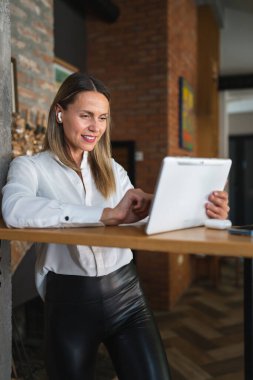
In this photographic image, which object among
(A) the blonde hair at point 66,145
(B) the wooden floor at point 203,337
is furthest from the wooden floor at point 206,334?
(A) the blonde hair at point 66,145

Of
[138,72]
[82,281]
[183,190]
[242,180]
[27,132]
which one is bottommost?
[82,281]

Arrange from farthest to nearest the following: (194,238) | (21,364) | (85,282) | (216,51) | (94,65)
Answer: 1. (216,51)
2. (94,65)
3. (21,364)
4. (85,282)
5. (194,238)

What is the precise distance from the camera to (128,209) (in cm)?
108

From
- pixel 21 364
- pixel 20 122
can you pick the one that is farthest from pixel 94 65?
pixel 21 364

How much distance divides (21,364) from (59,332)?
63.4 inches

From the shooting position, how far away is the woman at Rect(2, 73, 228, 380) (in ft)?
4.25

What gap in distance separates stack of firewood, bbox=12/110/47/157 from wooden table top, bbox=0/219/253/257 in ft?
6.27

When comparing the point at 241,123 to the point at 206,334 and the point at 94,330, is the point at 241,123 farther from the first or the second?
the point at 94,330

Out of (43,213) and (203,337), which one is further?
(203,337)

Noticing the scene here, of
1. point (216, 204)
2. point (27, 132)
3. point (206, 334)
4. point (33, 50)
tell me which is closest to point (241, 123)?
point (206, 334)

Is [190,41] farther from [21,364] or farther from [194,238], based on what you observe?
[194,238]

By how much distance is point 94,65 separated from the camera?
480 centimetres

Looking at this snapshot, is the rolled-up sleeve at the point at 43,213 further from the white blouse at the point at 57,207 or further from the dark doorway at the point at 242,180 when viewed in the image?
the dark doorway at the point at 242,180

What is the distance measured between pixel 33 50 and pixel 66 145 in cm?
209
